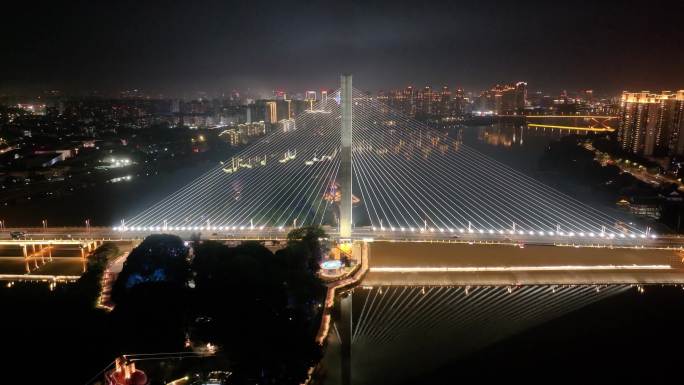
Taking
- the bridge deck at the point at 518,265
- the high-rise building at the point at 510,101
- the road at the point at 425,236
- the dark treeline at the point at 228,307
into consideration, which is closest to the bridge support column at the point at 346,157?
the road at the point at 425,236

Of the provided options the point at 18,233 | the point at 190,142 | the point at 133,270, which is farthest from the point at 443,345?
the point at 190,142

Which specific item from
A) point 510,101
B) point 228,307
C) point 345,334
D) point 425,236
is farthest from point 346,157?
point 510,101

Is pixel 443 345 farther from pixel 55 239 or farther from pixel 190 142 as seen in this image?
pixel 190 142

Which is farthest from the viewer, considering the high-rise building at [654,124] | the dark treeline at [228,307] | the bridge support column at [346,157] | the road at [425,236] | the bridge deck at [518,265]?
the high-rise building at [654,124]

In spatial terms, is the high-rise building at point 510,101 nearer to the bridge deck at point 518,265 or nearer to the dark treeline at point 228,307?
the bridge deck at point 518,265

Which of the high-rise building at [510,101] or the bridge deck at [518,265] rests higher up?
the high-rise building at [510,101]

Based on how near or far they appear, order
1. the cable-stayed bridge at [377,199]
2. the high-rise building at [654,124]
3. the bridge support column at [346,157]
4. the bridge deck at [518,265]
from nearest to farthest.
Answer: the bridge deck at [518,265], the bridge support column at [346,157], the cable-stayed bridge at [377,199], the high-rise building at [654,124]

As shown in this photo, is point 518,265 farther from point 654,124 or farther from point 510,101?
point 510,101
